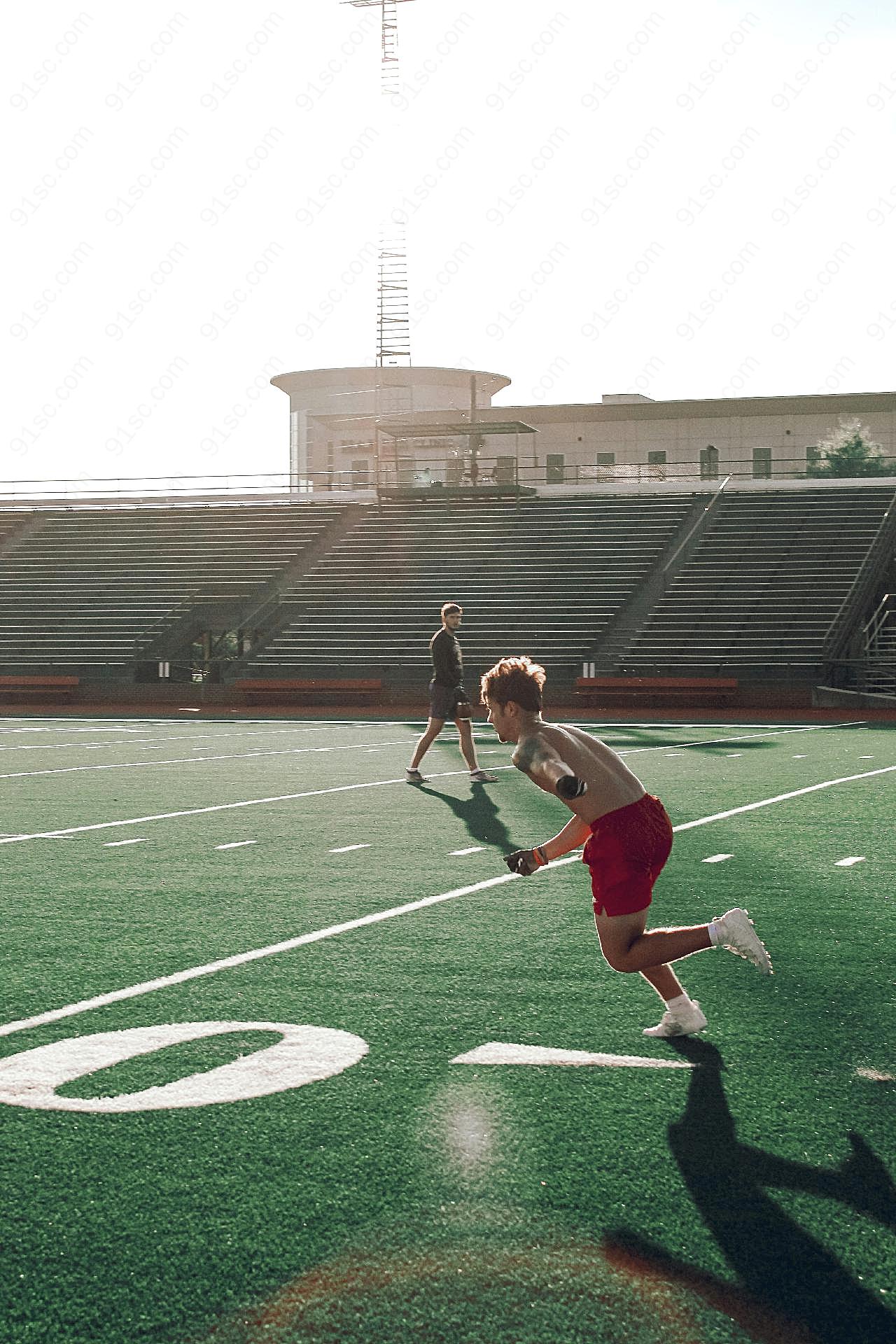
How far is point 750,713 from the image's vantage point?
1166 inches

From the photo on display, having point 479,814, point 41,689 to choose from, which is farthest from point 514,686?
point 41,689

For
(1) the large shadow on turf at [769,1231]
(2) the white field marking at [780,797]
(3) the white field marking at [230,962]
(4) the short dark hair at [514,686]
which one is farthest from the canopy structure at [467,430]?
(1) the large shadow on turf at [769,1231]

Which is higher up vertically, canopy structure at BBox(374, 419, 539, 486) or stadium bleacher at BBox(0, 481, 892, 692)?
canopy structure at BBox(374, 419, 539, 486)

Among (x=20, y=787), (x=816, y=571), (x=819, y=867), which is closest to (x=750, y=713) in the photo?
(x=816, y=571)

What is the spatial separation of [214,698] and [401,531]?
35.4 feet

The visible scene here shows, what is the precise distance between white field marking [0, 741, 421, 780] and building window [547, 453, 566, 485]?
23607 millimetres

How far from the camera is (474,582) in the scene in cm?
3856

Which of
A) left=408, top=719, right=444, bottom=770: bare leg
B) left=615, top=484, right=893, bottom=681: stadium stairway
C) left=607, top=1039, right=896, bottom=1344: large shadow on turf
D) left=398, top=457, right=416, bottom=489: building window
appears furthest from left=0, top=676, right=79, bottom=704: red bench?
left=607, top=1039, right=896, bottom=1344: large shadow on turf

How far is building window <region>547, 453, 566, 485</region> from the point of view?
4853 centimetres

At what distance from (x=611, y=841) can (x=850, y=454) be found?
62834 mm

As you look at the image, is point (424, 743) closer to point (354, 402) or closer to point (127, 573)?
point (127, 573)

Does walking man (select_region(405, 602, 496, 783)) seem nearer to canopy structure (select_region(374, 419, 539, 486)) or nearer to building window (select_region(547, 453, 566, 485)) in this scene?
building window (select_region(547, 453, 566, 485))

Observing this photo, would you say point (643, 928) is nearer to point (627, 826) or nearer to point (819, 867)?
point (627, 826)

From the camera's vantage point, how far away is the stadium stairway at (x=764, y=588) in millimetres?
33375
